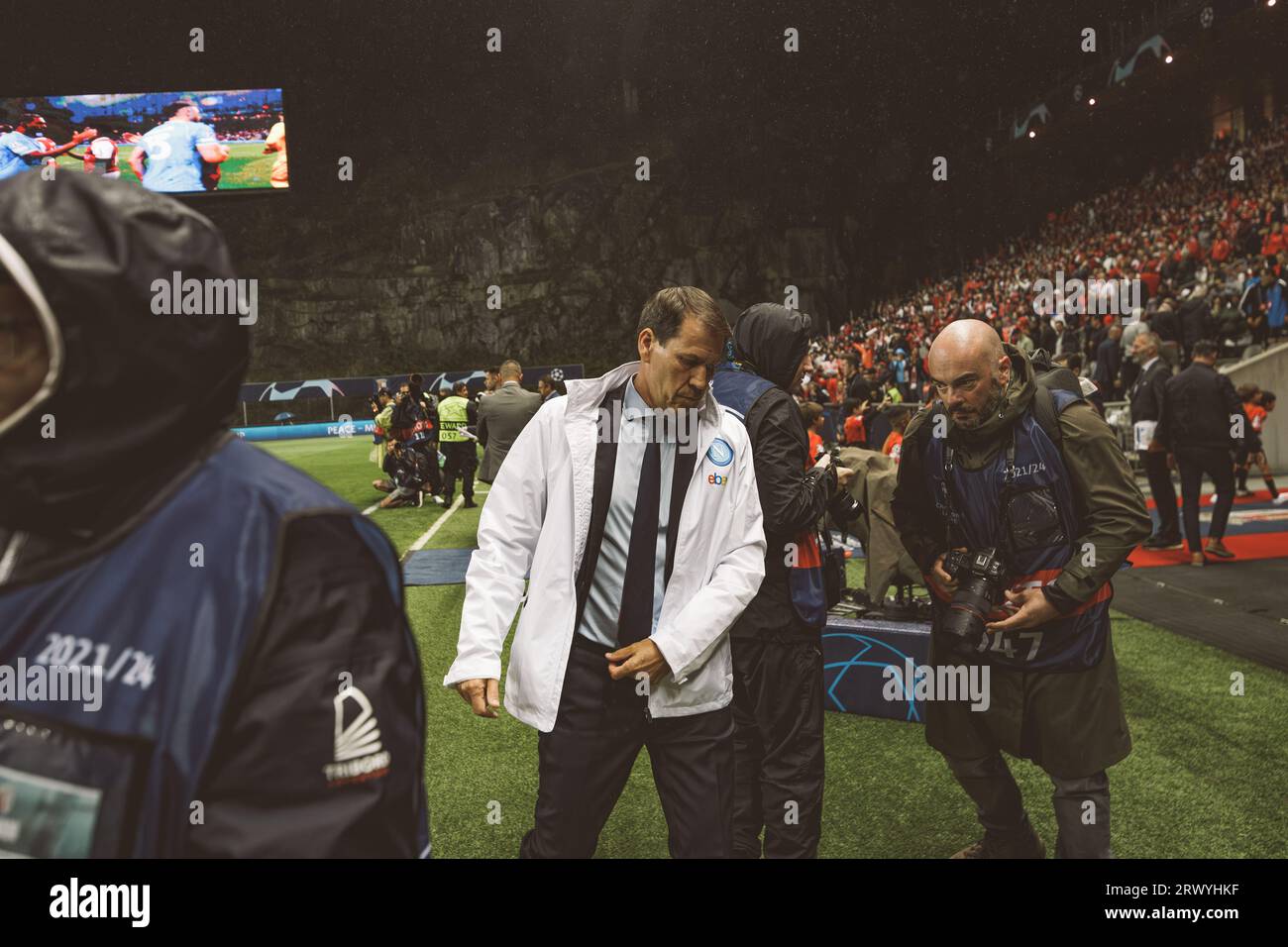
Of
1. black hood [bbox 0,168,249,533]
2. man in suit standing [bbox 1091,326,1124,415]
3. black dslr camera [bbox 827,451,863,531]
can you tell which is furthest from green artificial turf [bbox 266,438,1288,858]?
man in suit standing [bbox 1091,326,1124,415]

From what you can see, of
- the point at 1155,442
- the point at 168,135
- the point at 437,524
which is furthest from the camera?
the point at 168,135

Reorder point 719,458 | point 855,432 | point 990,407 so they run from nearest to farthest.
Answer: point 719,458 → point 990,407 → point 855,432

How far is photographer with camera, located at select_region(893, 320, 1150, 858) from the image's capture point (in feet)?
9.61

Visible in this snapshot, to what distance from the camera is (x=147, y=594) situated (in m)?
0.94

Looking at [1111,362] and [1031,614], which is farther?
[1111,362]

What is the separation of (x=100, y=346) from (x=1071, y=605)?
9.09 ft

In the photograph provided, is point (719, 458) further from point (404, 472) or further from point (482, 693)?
point (404, 472)

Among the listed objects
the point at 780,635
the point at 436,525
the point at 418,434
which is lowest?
the point at 436,525

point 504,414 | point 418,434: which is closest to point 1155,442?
point 504,414

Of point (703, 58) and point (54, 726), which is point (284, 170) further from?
point (54, 726)

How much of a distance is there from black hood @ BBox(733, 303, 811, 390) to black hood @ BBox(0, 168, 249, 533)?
8.24 feet

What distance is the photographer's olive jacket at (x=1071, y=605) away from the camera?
2.92 m

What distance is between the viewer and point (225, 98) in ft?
104
